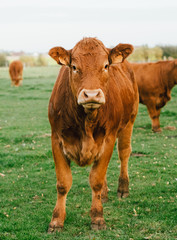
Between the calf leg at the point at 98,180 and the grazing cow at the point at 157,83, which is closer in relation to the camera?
the calf leg at the point at 98,180

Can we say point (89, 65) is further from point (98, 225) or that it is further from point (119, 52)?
point (98, 225)

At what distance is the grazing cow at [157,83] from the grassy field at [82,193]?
1900 millimetres

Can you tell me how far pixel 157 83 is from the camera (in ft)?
40.7

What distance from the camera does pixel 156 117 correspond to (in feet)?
38.1

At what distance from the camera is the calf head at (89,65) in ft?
12.1

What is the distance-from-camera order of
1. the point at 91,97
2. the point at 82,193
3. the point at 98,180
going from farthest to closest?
the point at 82,193 < the point at 98,180 < the point at 91,97

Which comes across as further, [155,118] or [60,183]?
[155,118]

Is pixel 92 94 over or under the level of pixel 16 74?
over

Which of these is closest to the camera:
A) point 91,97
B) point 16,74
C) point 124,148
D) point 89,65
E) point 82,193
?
point 91,97

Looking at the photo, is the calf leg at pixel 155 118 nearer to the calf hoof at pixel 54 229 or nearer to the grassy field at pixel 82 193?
the grassy field at pixel 82 193

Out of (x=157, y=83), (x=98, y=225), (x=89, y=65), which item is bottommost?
(x=98, y=225)

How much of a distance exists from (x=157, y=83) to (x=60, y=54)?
8672 mm

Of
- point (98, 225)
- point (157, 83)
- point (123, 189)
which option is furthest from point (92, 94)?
point (157, 83)

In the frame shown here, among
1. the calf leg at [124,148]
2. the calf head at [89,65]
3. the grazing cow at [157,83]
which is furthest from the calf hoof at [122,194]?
the grazing cow at [157,83]
